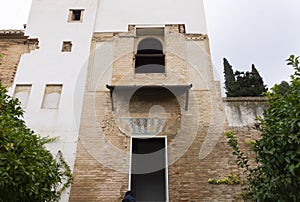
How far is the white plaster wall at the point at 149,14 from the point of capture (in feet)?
36.6

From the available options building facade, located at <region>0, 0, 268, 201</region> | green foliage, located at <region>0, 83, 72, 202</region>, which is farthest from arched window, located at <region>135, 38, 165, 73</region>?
green foliage, located at <region>0, 83, 72, 202</region>

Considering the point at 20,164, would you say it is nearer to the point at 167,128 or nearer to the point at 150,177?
the point at 167,128

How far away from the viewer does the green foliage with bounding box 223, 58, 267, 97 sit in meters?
14.1

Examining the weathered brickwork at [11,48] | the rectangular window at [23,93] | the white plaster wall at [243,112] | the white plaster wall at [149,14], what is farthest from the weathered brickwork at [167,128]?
the weathered brickwork at [11,48]

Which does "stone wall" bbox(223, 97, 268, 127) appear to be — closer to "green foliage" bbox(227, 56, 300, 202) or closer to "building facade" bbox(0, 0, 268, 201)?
"building facade" bbox(0, 0, 268, 201)

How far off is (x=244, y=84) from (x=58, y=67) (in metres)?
9.11

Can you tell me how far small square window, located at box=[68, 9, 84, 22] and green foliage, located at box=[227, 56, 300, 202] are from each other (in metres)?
7.68

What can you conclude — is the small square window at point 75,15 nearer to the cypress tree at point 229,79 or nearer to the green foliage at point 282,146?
the cypress tree at point 229,79

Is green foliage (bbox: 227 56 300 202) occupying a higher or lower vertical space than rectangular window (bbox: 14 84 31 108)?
lower

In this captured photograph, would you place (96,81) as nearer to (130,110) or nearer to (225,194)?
(130,110)

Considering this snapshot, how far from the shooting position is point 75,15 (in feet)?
37.4

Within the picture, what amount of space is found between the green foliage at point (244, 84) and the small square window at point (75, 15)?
742cm

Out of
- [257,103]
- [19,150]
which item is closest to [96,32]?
[257,103]

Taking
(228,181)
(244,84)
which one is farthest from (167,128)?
(244,84)
